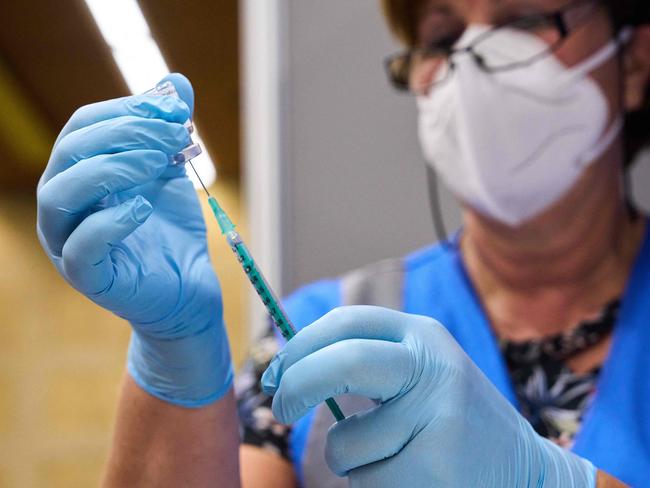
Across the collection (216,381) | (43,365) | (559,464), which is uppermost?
(216,381)

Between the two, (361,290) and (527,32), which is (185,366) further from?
(527,32)

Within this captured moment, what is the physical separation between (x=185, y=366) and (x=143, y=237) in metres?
0.12

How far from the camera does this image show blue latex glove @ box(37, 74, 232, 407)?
615 millimetres

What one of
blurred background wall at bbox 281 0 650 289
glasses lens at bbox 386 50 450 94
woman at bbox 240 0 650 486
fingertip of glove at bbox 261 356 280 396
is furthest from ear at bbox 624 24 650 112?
fingertip of glove at bbox 261 356 280 396

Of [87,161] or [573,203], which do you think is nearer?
[87,161]

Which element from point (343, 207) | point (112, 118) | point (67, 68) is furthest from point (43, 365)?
point (112, 118)

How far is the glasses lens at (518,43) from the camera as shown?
1056mm

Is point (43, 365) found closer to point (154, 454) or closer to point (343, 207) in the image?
point (343, 207)

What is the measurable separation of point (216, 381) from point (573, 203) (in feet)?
1.90

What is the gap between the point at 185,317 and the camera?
0.71 metres

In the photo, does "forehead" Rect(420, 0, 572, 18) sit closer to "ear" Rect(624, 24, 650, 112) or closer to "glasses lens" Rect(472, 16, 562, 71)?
"glasses lens" Rect(472, 16, 562, 71)

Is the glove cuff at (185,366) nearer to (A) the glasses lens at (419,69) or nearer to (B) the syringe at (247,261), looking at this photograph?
(B) the syringe at (247,261)

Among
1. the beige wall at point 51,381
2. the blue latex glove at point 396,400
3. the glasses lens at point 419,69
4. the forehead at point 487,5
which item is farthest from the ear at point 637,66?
the beige wall at point 51,381

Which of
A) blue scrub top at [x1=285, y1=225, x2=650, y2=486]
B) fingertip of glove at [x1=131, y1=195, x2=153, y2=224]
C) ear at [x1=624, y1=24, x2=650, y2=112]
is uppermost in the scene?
fingertip of glove at [x1=131, y1=195, x2=153, y2=224]
